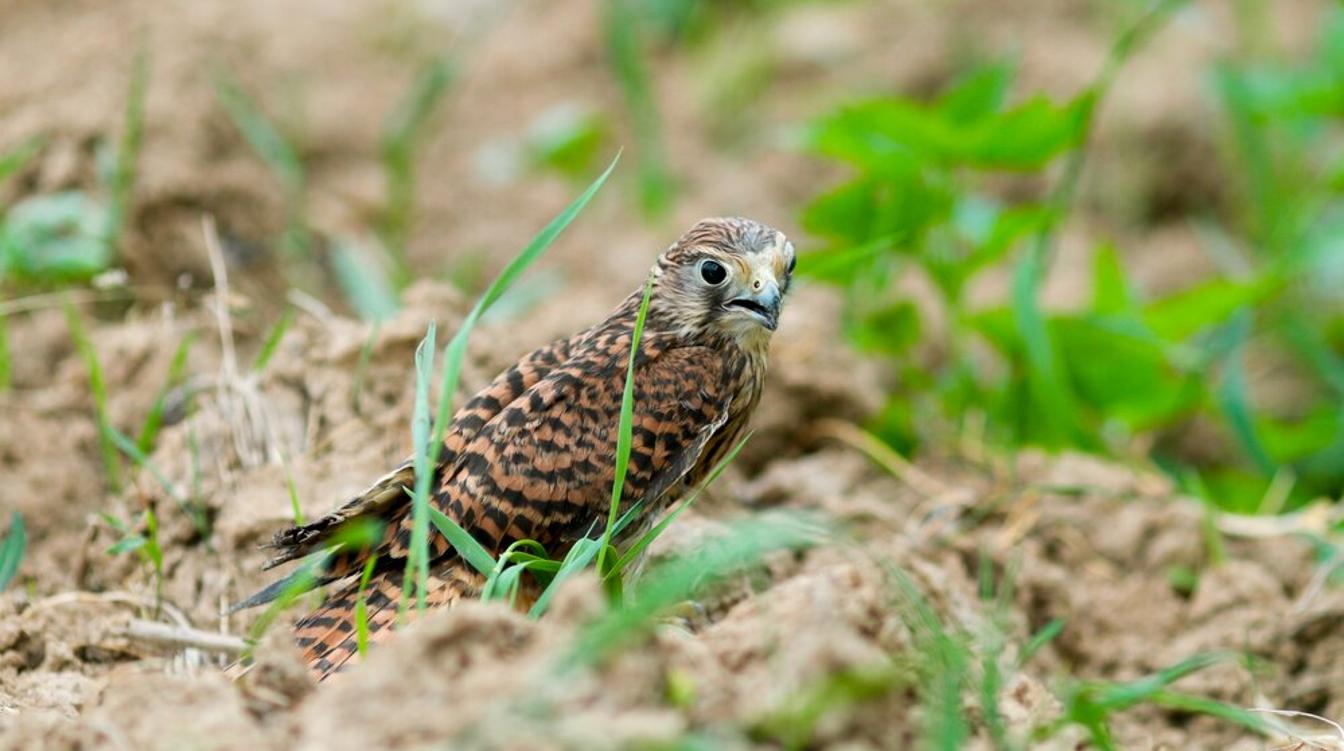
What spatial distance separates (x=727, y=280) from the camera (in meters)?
4.16

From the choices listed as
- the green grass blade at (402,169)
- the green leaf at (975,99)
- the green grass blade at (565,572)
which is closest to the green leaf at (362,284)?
the green grass blade at (402,169)

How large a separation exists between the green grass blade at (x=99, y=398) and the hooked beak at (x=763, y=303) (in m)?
1.65

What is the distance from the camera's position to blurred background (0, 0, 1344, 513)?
18.5ft

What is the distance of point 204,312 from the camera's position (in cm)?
520

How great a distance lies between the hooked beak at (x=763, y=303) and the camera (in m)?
4.07

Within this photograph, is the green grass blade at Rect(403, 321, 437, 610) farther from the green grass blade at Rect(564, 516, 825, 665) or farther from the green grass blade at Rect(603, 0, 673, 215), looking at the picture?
the green grass blade at Rect(603, 0, 673, 215)

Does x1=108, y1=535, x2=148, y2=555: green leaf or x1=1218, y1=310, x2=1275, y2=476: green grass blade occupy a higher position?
x1=108, y1=535, x2=148, y2=555: green leaf

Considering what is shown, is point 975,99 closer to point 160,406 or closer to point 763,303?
point 763,303

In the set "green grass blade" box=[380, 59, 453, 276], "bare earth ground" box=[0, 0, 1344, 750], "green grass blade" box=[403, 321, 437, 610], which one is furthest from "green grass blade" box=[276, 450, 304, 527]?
"green grass blade" box=[380, 59, 453, 276]

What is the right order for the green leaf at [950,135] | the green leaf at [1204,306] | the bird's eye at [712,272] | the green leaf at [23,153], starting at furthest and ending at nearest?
the green leaf at [1204,306] → the green leaf at [950,135] → the green leaf at [23,153] → the bird's eye at [712,272]

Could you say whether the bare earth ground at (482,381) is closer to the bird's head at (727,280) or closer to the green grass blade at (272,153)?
the green grass blade at (272,153)

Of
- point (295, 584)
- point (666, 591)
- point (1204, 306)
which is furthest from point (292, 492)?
point (1204, 306)

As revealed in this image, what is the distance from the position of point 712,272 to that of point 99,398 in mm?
1637

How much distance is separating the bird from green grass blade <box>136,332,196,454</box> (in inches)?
26.0
